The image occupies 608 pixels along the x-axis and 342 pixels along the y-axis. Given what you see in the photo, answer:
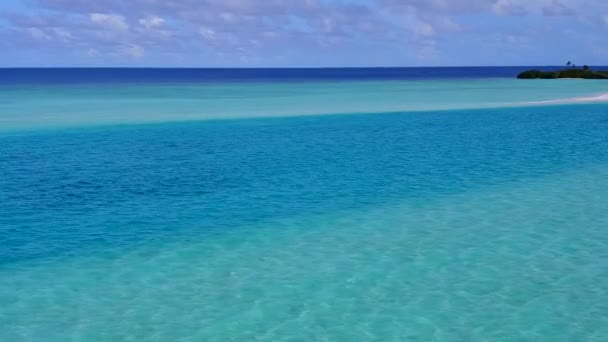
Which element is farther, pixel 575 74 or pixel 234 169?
pixel 575 74

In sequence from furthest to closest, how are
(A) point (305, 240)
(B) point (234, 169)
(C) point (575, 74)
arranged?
(C) point (575, 74) → (B) point (234, 169) → (A) point (305, 240)

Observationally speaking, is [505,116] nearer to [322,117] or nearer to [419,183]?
[322,117]

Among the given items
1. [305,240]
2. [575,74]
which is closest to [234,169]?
[305,240]

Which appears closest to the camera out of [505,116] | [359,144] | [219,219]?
[219,219]

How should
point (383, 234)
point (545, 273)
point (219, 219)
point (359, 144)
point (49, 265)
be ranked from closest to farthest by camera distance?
1. point (545, 273)
2. point (49, 265)
3. point (383, 234)
4. point (219, 219)
5. point (359, 144)

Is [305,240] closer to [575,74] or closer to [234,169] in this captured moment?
[234,169]

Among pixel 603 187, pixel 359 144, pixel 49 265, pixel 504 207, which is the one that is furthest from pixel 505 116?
pixel 49 265

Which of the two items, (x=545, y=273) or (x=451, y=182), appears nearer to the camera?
(x=545, y=273)

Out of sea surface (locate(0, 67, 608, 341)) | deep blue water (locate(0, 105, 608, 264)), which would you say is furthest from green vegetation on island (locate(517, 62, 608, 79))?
sea surface (locate(0, 67, 608, 341))
